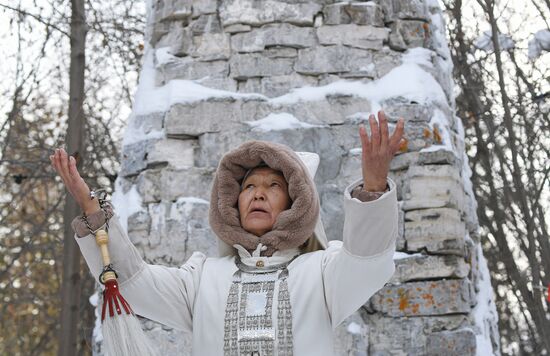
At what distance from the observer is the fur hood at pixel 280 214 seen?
2275mm

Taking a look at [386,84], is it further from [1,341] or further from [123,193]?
[1,341]

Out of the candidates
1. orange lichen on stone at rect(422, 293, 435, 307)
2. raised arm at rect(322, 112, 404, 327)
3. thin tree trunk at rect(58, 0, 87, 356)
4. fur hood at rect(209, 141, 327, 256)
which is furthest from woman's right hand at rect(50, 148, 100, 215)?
thin tree trunk at rect(58, 0, 87, 356)

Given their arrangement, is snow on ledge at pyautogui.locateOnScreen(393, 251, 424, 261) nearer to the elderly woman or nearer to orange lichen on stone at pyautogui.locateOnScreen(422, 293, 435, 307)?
orange lichen on stone at pyautogui.locateOnScreen(422, 293, 435, 307)

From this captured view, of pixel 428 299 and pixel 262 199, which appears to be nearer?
pixel 262 199

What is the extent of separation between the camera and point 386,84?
11.6ft

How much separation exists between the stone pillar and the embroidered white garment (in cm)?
95

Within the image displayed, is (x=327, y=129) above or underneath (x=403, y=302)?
above

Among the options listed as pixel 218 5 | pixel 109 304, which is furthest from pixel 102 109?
pixel 109 304

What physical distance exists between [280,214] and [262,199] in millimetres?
78

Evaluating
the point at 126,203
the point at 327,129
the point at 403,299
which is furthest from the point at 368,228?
the point at 126,203

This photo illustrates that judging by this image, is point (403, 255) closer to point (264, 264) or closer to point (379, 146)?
point (264, 264)

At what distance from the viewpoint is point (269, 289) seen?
2.24 m

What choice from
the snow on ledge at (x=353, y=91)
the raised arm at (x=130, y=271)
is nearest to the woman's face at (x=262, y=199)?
the raised arm at (x=130, y=271)

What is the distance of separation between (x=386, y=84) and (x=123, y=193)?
1182 millimetres
